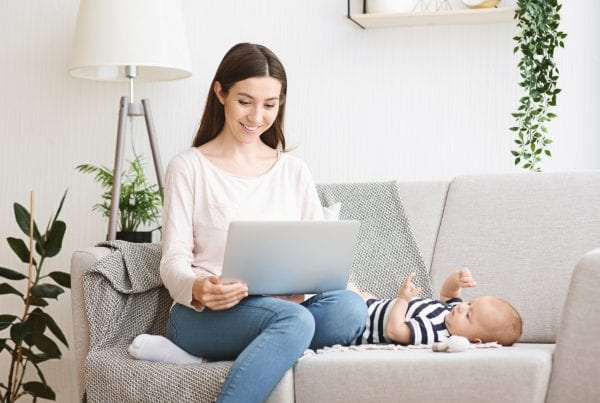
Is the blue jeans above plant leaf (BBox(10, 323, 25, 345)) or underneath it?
above

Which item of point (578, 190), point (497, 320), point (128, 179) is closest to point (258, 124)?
point (497, 320)

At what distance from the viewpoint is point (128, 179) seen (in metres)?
3.38

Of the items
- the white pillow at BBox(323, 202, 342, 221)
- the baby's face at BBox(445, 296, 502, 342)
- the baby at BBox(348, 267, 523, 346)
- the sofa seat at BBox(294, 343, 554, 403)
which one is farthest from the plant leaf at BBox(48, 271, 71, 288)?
the baby's face at BBox(445, 296, 502, 342)

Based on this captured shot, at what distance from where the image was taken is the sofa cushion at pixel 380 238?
103 inches

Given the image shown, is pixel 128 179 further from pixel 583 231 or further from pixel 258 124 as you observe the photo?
pixel 583 231

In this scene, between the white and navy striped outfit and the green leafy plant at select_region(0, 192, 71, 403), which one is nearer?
the white and navy striped outfit

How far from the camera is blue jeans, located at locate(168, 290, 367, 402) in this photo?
193 cm

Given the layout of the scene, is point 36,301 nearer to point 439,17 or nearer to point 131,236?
point 131,236

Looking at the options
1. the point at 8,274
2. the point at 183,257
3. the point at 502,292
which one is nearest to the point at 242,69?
the point at 183,257

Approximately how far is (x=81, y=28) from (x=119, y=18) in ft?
0.50

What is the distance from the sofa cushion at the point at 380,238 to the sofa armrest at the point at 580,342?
2.18ft

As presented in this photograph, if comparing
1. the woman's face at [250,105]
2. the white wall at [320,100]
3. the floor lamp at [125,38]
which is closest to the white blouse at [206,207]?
the woman's face at [250,105]

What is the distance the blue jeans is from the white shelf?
1.20 meters

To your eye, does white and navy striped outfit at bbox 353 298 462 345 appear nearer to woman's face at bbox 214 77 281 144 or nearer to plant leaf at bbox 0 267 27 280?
woman's face at bbox 214 77 281 144
